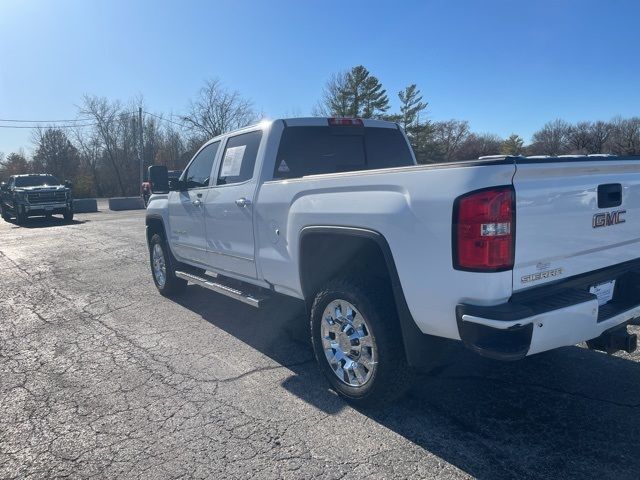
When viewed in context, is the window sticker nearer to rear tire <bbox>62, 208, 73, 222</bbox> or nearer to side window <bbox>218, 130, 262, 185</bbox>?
side window <bbox>218, 130, 262, 185</bbox>

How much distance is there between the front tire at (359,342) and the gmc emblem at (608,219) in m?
1.34

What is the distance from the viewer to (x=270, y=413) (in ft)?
10.9

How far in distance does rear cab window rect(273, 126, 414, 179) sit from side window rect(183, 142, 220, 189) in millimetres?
1300

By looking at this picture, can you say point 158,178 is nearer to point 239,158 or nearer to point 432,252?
point 239,158

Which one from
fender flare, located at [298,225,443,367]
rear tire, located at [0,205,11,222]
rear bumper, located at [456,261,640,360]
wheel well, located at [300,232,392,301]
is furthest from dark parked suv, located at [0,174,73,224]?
rear bumper, located at [456,261,640,360]

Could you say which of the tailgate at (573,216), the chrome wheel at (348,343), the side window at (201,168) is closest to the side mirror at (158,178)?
the side window at (201,168)

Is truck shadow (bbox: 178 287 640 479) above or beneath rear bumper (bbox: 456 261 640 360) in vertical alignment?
beneath

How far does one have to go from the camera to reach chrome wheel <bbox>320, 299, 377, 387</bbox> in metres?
3.22

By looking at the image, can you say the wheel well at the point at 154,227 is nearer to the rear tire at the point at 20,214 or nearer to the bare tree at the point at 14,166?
the rear tire at the point at 20,214

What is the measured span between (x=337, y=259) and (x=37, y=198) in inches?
801

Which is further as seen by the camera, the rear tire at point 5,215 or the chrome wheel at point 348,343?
the rear tire at point 5,215

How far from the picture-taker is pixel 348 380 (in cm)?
339

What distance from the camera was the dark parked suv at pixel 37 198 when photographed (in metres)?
19.8

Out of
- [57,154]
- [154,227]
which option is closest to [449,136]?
[57,154]
